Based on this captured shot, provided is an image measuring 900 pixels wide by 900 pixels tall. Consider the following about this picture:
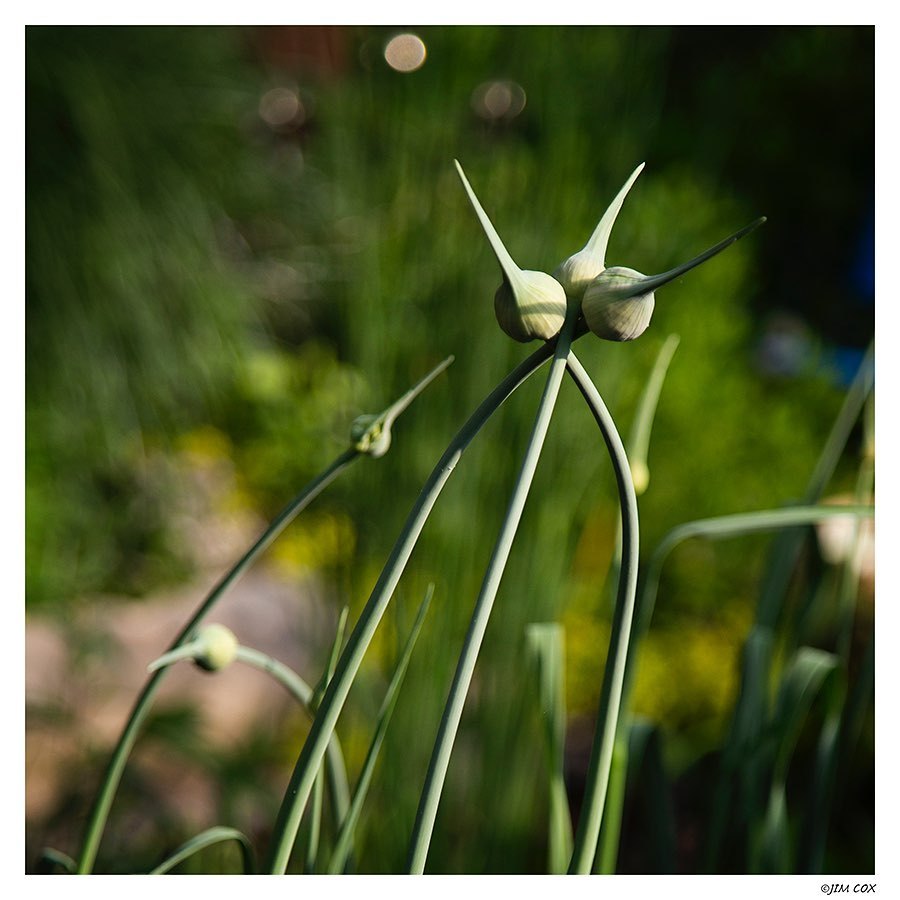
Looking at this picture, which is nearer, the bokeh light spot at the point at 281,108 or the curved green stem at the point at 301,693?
the curved green stem at the point at 301,693

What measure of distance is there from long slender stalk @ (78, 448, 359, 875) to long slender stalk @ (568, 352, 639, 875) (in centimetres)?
6

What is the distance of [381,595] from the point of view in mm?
146

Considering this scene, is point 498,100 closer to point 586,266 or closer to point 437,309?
point 437,309

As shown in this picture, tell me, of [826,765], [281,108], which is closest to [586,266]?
[826,765]

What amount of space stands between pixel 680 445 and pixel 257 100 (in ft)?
2.42

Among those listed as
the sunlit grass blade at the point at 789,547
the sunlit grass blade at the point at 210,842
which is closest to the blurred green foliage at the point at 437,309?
the sunlit grass blade at the point at 789,547

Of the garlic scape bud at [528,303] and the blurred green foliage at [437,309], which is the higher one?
the blurred green foliage at [437,309]

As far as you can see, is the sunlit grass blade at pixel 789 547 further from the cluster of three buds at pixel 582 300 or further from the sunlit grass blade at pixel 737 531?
the cluster of three buds at pixel 582 300

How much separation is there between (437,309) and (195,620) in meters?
0.38

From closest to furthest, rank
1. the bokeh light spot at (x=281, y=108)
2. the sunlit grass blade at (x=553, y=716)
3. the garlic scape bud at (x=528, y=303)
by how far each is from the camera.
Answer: the garlic scape bud at (x=528, y=303), the sunlit grass blade at (x=553, y=716), the bokeh light spot at (x=281, y=108)

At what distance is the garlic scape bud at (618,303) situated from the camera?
14cm

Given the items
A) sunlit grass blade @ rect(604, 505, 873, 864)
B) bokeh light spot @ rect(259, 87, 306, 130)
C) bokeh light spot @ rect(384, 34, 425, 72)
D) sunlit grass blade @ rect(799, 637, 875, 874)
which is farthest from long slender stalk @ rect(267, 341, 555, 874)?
bokeh light spot @ rect(259, 87, 306, 130)
